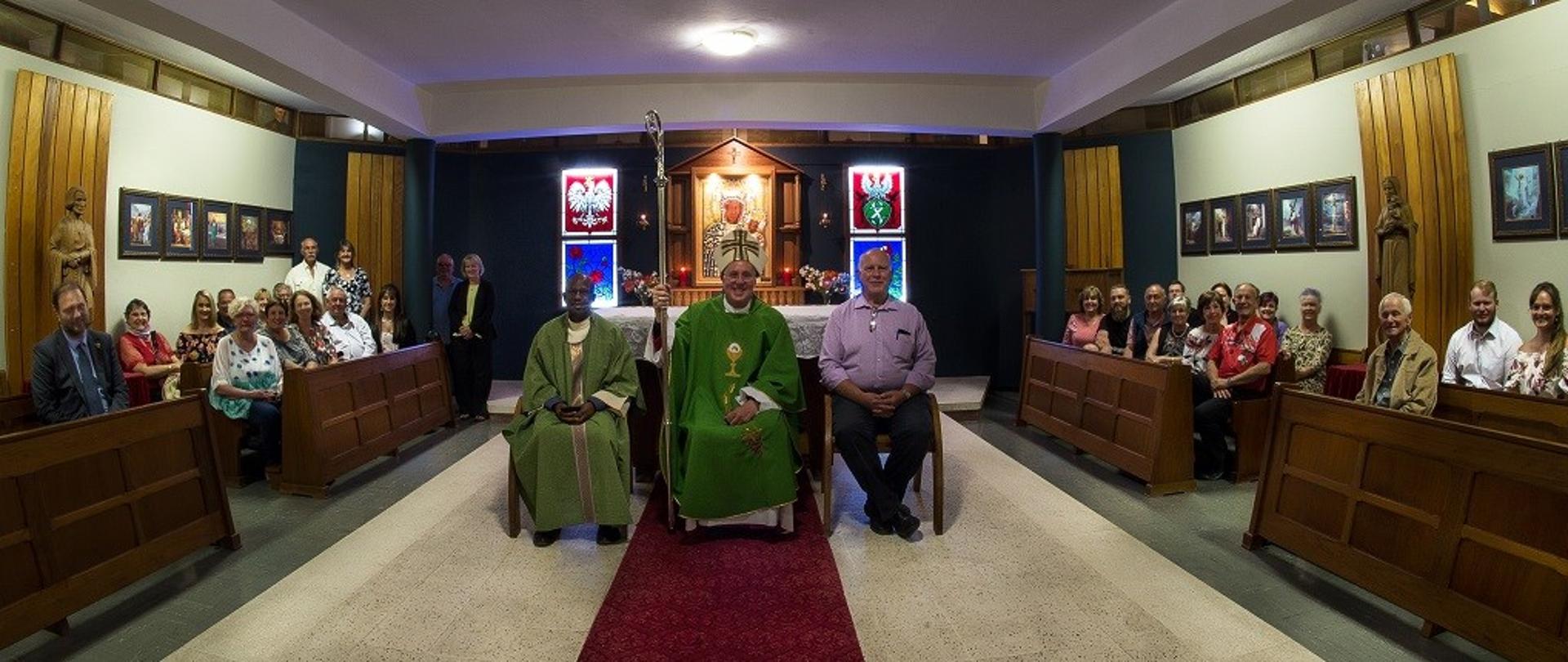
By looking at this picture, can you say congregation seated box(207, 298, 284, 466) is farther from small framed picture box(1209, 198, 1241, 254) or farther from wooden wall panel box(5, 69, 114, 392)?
small framed picture box(1209, 198, 1241, 254)

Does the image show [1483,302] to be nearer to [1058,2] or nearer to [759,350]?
[1058,2]

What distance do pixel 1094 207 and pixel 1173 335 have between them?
3846 millimetres

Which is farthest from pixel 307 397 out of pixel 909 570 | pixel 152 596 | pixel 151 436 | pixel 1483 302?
pixel 1483 302

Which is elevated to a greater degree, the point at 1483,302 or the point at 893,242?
the point at 893,242

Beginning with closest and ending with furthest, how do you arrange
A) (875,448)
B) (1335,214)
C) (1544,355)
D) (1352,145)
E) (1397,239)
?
(875,448) < (1544,355) < (1397,239) < (1352,145) < (1335,214)

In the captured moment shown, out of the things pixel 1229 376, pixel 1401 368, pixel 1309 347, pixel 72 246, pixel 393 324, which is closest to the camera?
pixel 1401 368

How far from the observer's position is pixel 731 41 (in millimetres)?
6289

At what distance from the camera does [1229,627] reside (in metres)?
3.15

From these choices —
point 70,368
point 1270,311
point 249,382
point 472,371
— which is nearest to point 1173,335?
point 1270,311

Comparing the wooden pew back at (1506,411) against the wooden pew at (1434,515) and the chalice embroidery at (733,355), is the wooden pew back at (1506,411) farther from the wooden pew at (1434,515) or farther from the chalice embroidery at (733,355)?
the chalice embroidery at (733,355)

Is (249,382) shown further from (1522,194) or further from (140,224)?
(1522,194)

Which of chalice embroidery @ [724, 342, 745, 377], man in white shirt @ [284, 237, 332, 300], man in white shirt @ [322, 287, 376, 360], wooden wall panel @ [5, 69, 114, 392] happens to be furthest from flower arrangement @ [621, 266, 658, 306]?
wooden wall panel @ [5, 69, 114, 392]

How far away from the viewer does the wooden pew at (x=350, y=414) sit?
509 centimetres

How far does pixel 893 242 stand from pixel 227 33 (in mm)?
A: 7109
